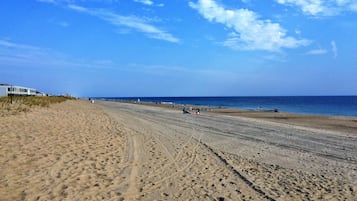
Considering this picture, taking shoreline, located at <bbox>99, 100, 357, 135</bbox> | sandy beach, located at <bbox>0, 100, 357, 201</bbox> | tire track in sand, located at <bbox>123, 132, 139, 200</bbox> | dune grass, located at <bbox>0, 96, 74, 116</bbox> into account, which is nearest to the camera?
tire track in sand, located at <bbox>123, 132, 139, 200</bbox>

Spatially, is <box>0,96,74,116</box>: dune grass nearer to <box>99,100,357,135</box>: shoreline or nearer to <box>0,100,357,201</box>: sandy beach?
<box>0,100,357,201</box>: sandy beach

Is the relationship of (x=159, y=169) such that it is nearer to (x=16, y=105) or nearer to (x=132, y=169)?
(x=132, y=169)

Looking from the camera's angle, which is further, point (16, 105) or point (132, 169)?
point (16, 105)

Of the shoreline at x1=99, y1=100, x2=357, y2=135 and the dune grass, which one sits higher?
the dune grass

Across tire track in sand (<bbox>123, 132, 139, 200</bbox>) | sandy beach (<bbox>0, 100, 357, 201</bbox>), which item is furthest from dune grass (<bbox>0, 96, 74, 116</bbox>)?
tire track in sand (<bbox>123, 132, 139, 200</bbox>)

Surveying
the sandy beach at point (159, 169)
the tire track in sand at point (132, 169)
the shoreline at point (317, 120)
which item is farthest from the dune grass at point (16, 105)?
the shoreline at point (317, 120)

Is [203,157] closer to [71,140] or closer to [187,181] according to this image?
[187,181]

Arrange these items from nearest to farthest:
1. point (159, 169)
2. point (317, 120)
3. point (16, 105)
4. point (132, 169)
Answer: point (132, 169) < point (159, 169) < point (16, 105) < point (317, 120)

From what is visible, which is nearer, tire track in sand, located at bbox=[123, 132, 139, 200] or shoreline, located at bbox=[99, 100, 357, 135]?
tire track in sand, located at bbox=[123, 132, 139, 200]

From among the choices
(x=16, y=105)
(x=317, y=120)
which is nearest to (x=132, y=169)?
(x=16, y=105)

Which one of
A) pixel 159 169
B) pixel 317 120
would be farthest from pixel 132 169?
pixel 317 120

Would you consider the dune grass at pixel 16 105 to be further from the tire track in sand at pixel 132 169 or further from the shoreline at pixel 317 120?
the shoreline at pixel 317 120

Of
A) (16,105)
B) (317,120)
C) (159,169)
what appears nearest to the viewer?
(159,169)

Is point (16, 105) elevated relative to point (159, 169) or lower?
elevated
